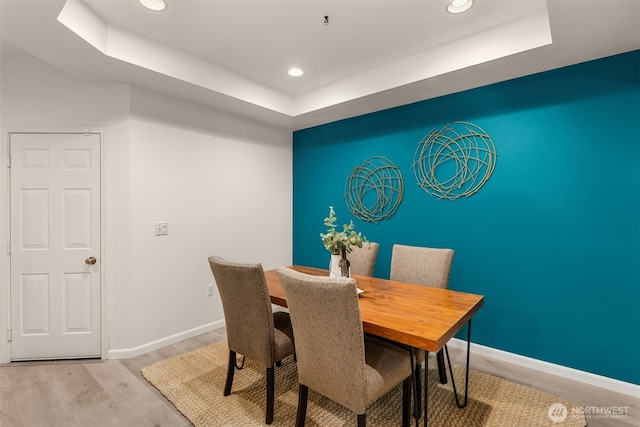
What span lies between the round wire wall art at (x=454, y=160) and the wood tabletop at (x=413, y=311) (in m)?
1.12

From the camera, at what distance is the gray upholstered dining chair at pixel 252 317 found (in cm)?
184

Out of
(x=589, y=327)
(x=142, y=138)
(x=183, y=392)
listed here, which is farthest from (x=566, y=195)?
(x=142, y=138)

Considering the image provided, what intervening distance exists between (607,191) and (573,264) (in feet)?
1.86

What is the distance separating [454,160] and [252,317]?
86.2 inches

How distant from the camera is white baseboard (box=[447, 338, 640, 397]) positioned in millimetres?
2215

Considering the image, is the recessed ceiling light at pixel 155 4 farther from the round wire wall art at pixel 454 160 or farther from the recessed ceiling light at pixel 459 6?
the round wire wall art at pixel 454 160

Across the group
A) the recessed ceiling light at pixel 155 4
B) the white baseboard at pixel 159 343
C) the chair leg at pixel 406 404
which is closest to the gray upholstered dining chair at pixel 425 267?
the chair leg at pixel 406 404

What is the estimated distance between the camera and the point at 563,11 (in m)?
1.77

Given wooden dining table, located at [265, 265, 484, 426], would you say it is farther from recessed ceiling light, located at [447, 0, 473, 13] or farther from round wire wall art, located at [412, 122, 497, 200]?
recessed ceiling light, located at [447, 0, 473, 13]

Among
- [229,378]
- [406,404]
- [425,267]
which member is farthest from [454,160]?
[229,378]

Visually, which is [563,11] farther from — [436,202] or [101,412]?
[101,412]

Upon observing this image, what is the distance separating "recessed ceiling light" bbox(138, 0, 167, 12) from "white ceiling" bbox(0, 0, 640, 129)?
39mm

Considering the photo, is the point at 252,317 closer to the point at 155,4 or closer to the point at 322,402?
the point at 322,402

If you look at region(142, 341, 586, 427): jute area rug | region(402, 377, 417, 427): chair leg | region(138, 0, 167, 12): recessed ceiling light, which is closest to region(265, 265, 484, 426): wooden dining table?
region(142, 341, 586, 427): jute area rug
